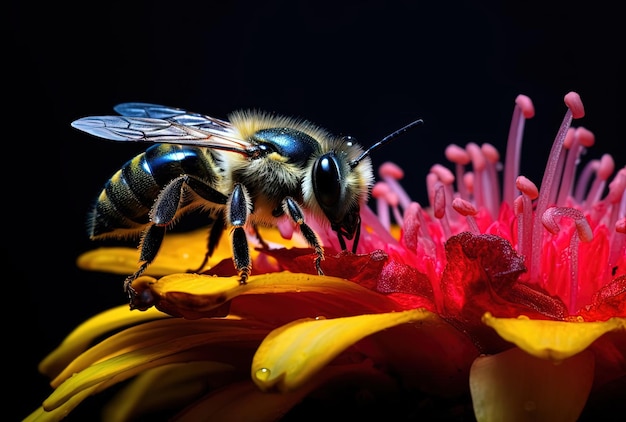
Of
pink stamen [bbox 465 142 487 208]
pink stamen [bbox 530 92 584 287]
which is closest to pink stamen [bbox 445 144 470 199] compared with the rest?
pink stamen [bbox 465 142 487 208]

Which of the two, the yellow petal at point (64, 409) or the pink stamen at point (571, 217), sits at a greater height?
the pink stamen at point (571, 217)

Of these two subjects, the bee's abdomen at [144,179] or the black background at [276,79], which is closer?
the bee's abdomen at [144,179]

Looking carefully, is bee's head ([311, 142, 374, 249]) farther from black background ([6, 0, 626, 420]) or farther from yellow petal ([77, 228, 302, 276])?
black background ([6, 0, 626, 420])

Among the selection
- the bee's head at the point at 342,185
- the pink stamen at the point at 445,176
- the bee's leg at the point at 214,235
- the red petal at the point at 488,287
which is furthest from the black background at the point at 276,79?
the red petal at the point at 488,287

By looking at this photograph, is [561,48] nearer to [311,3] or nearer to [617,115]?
[617,115]

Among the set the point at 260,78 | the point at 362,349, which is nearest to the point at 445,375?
the point at 362,349

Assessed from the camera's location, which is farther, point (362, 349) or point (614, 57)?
point (614, 57)

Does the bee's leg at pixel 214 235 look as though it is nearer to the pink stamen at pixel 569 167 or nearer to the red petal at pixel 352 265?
the red petal at pixel 352 265
